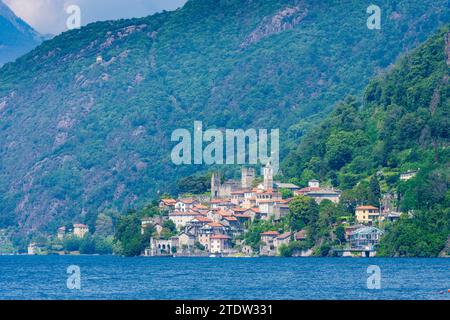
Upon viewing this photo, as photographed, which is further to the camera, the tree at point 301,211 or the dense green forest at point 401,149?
the tree at point 301,211

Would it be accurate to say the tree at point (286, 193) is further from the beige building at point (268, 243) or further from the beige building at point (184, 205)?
the beige building at point (268, 243)

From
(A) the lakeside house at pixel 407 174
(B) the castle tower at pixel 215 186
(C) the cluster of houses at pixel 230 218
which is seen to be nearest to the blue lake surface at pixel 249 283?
(A) the lakeside house at pixel 407 174

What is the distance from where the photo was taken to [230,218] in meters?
166

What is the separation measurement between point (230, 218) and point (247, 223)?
2.43 m

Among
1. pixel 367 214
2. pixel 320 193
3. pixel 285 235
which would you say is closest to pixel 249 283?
pixel 367 214

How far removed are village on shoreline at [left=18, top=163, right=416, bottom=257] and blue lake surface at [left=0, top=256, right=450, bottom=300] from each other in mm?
27470

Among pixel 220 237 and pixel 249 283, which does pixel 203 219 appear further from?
pixel 249 283

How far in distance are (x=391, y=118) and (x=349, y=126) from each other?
12979 millimetres

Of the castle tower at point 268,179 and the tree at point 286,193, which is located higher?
the castle tower at point 268,179

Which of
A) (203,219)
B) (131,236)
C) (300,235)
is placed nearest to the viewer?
(300,235)

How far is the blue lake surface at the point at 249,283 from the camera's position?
72.7 meters
